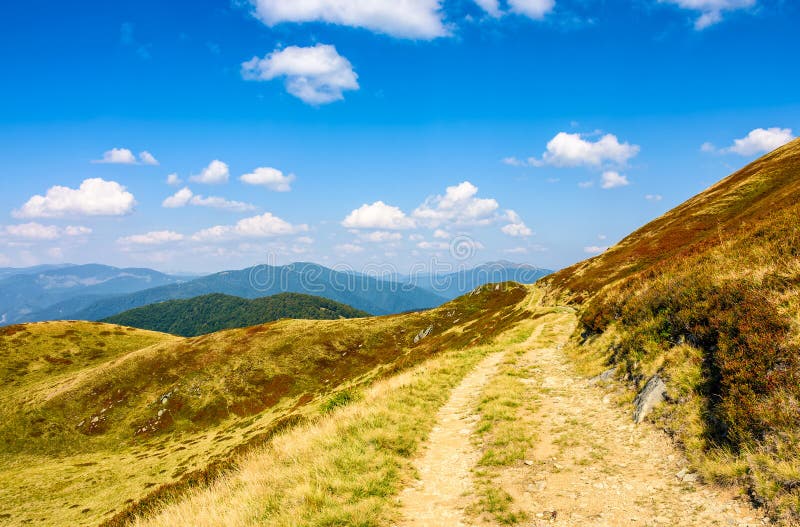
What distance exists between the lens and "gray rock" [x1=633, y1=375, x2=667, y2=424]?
10656mm

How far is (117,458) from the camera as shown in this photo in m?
67.0

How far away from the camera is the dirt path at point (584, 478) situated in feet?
22.6

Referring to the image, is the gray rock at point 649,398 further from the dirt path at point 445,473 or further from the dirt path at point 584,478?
the dirt path at point 445,473

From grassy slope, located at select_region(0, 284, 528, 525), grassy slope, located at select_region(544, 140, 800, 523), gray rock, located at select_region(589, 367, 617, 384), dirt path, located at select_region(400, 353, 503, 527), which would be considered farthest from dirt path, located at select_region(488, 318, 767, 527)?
grassy slope, located at select_region(0, 284, 528, 525)

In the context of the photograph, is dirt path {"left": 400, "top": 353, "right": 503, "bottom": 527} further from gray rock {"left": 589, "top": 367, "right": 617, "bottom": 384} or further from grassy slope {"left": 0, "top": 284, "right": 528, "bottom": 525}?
grassy slope {"left": 0, "top": 284, "right": 528, "bottom": 525}

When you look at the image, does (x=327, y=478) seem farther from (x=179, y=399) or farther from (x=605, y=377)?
(x=179, y=399)

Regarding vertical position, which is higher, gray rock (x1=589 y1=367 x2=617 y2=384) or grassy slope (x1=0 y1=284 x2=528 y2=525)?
gray rock (x1=589 y1=367 x2=617 y2=384)

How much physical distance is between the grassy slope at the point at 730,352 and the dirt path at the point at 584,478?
63 cm

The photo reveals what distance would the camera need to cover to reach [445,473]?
9906 millimetres

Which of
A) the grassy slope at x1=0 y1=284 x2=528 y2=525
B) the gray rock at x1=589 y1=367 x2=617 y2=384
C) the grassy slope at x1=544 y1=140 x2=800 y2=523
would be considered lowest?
the grassy slope at x1=0 y1=284 x2=528 y2=525

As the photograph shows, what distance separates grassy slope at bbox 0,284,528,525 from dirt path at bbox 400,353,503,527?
110 ft

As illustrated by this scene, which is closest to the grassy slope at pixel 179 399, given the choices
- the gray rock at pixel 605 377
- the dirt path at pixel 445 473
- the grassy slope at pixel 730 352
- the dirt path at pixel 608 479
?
the gray rock at pixel 605 377

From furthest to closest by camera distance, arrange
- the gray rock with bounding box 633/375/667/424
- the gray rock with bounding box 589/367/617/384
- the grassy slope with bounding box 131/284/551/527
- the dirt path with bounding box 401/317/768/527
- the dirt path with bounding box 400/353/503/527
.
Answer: the gray rock with bounding box 589/367/617/384 < the gray rock with bounding box 633/375/667/424 < the grassy slope with bounding box 131/284/551/527 < the dirt path with bounding box 400/353/503/527 < the dirt path with bounding box 401/317/768/527

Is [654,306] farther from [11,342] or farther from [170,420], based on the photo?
[11,342]
